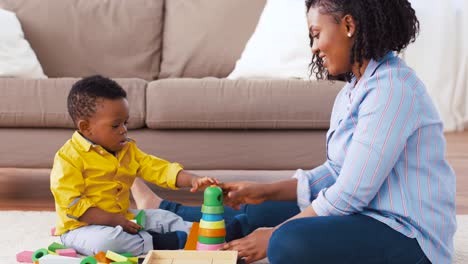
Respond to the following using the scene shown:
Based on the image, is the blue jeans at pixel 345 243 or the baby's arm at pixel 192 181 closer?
the blue jeans at pixel 345 243

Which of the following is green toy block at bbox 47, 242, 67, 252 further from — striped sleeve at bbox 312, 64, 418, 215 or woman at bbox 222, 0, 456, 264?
striped sleeve at bbox 312, 64, 418, 215

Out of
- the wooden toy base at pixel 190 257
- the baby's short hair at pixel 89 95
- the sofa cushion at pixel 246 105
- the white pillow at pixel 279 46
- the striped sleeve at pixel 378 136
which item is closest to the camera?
the striped sleeve at pixel 378 136

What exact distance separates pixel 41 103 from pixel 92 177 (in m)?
0.80

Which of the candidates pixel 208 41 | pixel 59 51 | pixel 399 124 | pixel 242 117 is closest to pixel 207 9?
pixel 208 41

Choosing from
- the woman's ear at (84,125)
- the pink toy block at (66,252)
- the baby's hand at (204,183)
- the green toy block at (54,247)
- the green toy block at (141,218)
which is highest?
the woman's ear at (84,125)

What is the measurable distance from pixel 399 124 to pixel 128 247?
0.82 metres

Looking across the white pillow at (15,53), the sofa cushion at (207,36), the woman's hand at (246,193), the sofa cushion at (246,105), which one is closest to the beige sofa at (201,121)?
the sofa cushion at (246,105)

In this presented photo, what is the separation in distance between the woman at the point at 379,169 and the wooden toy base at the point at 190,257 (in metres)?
0.09

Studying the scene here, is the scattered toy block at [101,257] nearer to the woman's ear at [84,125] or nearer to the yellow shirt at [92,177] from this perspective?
the yellow shirt at [92,177]

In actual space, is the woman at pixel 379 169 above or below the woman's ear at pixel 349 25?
below

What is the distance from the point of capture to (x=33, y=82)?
2717 mm

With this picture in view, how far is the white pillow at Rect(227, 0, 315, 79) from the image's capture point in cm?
294

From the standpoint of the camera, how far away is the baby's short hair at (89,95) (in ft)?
6.62

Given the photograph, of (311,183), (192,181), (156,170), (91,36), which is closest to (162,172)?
(156,170)
